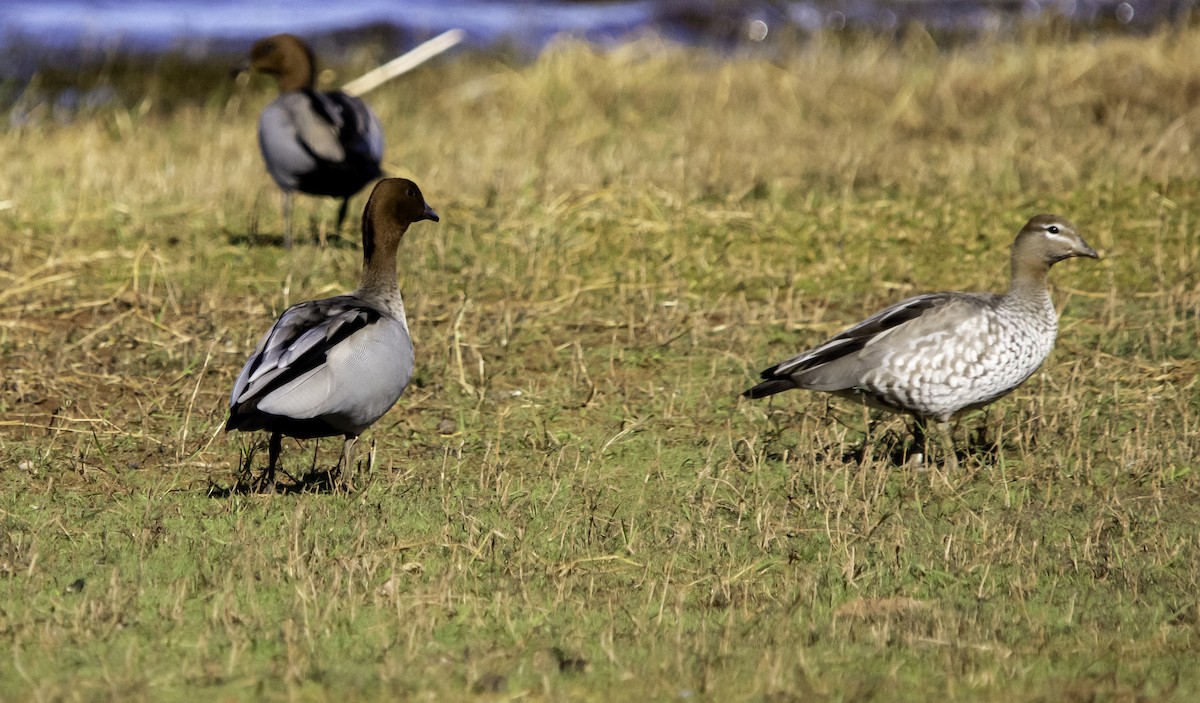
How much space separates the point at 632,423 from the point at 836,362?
38.6 inches

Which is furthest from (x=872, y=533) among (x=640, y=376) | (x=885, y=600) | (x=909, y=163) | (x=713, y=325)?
(x=909, y=163)

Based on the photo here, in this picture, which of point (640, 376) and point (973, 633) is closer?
point (973, 633)

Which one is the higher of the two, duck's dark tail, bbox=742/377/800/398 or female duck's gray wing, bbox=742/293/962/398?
female duck's gray wing, bbox=742/293/962/398

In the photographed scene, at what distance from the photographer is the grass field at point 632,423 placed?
13.7ft

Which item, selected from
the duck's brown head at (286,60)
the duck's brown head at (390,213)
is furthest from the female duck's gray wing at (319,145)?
the duck's brown head at (390,213)

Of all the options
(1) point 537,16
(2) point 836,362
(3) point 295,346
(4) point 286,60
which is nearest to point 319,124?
(4) point 286,60

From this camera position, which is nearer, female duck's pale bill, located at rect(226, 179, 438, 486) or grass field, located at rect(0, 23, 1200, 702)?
grass field, located at rect(0, 23, 1200, 702)

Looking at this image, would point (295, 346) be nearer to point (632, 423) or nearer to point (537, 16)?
point (632, 423)

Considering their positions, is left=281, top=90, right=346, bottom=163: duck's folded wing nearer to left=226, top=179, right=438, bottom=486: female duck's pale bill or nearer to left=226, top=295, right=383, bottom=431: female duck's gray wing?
left=226, top=179, right=438, bottom=486: female duck's pale bill

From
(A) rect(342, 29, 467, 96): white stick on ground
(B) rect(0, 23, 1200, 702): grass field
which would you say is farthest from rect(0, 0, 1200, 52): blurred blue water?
(B) rect(0, 23, 1200, 702): grass field

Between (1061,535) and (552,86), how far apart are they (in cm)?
852

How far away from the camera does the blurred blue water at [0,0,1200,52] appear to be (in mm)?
20781

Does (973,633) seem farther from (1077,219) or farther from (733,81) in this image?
(733,81)

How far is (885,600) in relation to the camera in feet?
15.0
